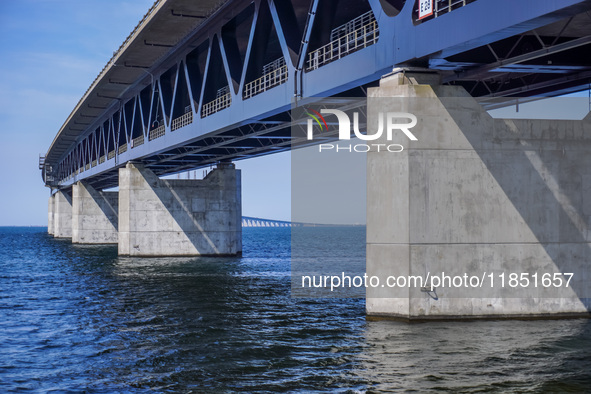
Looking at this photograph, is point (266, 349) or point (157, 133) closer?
point (266, 349)

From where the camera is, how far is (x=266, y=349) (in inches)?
712

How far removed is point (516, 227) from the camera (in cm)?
2041

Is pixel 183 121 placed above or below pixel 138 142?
below

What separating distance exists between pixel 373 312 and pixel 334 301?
6888mm

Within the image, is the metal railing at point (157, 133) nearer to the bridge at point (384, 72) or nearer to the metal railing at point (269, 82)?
the bridge at point (384, 72)

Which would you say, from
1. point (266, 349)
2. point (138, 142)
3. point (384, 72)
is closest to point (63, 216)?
point (138, 142)

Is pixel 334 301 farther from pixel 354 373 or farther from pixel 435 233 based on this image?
pixel 354 373

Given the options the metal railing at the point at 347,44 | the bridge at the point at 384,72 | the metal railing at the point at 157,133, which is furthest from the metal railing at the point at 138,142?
the metal railing at the point at 347,44

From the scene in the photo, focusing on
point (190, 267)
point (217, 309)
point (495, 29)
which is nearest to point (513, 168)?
point (495, 29)

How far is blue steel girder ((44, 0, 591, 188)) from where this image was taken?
57.5ft

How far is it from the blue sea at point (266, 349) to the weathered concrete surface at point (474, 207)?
71 centimetres

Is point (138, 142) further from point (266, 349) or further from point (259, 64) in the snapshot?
point (266, 349)

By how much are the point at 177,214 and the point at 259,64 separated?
2580 cm

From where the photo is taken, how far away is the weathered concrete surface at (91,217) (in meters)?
86.1
